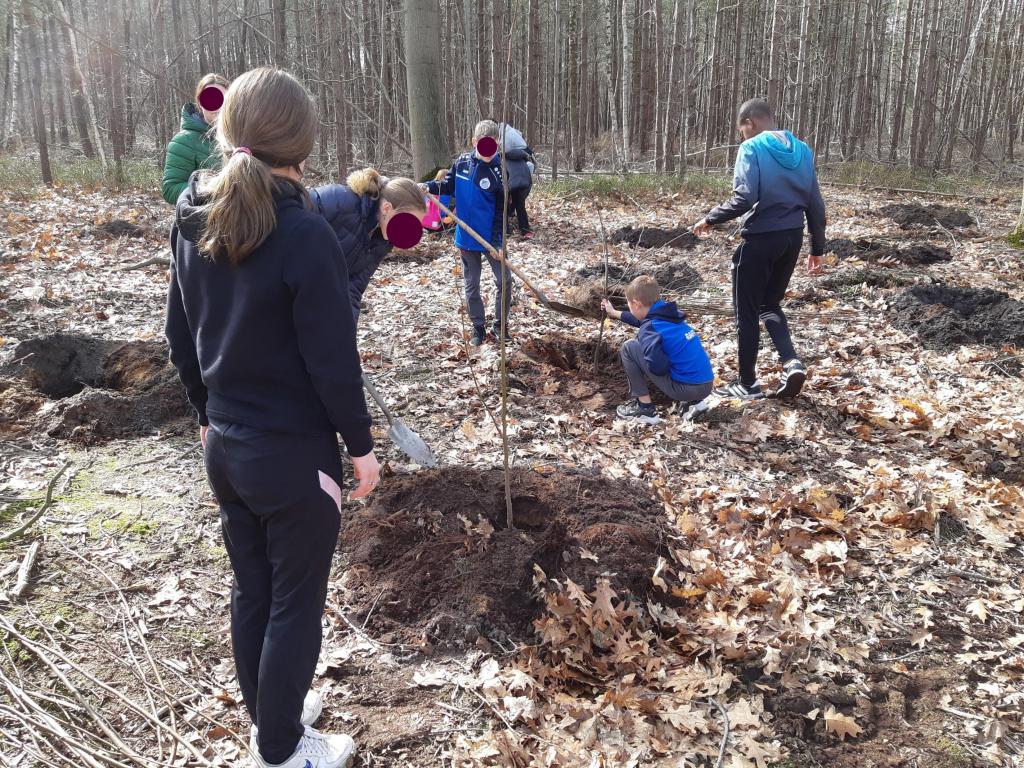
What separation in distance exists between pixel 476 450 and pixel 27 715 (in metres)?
2.74

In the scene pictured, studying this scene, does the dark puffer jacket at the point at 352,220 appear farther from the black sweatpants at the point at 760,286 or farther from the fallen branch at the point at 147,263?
the fallen branch at the point at 147,263

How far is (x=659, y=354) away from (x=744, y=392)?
85cm

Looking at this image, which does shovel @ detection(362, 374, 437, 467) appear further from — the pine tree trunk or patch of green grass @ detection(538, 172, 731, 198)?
patch of green grass @ detection(538, 172, 731, 198)

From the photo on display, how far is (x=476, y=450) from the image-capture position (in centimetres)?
462

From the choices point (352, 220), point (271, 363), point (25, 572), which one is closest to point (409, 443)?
point (352, 220)

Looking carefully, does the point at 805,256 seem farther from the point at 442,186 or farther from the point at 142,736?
the point at 142,736

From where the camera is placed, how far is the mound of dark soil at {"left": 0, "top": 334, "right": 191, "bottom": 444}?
15.3ft

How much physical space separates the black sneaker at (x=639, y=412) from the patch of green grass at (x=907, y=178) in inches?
510

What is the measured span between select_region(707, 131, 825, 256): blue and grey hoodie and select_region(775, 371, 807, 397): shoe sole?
106 cm

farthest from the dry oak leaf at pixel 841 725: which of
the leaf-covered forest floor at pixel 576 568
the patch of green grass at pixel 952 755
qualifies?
the patch of green grass at pixel 952 755

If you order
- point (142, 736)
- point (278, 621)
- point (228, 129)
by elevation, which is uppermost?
point (228, 129)

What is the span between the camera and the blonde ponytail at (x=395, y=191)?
3.33 meters

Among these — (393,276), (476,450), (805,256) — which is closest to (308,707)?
(476,450)

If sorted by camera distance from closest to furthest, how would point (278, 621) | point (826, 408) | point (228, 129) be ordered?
point (228, 129) → point (278, 621) → point (826, 408)
